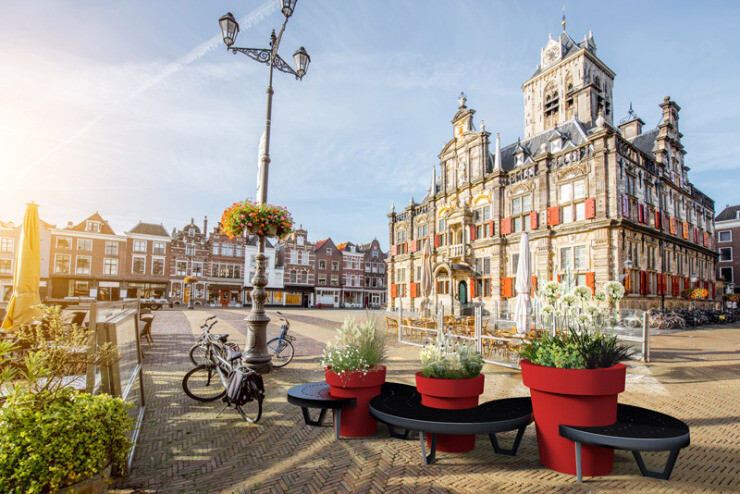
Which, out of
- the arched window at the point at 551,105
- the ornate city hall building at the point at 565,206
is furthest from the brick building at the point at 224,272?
the arched window at the point at 551,105

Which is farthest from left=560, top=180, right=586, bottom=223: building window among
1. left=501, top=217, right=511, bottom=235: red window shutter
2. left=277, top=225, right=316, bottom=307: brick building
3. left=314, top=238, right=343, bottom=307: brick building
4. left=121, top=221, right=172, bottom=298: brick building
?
left=121, top=221, right=172, bottom=298: brick building

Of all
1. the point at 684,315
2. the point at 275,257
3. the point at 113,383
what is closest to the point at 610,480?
the point at 113,383

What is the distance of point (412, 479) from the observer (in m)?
3.43

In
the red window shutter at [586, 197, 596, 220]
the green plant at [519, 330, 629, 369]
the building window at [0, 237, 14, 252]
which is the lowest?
the green plant at [519, 330, 629, 369]

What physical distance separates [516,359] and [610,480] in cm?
611

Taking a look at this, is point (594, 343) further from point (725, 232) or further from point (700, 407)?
point (725, 232)

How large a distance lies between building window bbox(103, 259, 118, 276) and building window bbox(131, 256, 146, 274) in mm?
1658

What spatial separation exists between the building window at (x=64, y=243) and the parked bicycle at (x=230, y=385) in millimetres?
44590

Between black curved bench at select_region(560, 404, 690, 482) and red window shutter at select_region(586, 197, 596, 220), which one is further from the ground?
red window shutter at select_region(586, 197, 596, 220)

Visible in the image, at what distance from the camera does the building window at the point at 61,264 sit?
40312 mm

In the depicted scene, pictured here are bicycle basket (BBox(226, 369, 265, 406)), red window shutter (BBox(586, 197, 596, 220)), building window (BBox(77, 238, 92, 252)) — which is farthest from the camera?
building window (BBox(77, 238, 92, 252))

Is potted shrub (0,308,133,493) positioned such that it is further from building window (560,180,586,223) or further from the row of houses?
the row of houses

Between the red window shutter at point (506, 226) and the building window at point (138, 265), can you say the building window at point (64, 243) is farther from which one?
the red window shutter at point (506, 226)

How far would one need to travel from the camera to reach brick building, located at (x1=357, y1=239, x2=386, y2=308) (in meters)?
57.7
